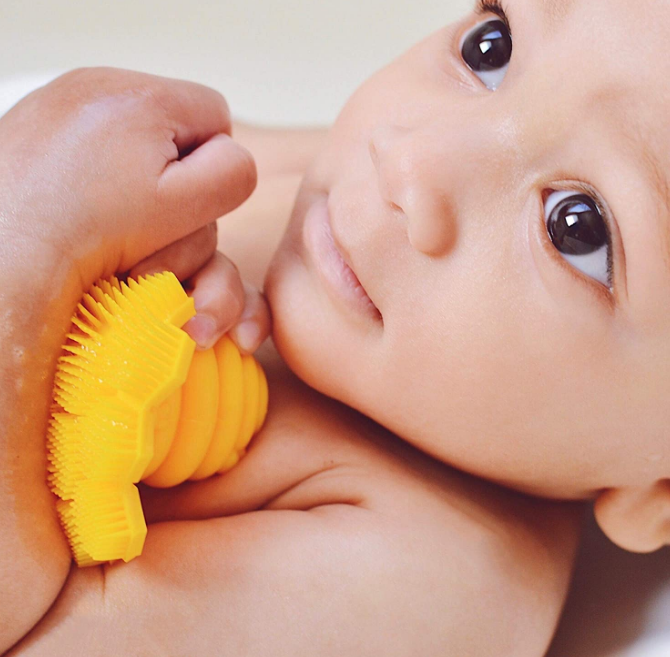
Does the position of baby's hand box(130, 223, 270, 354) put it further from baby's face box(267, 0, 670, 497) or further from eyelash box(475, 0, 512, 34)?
eyelash box(475, 0, 512, 34)

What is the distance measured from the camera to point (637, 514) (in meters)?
0.76

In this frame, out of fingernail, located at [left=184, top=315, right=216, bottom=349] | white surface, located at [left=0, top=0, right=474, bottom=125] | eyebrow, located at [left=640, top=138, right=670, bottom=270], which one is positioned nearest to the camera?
eyebrow, located at [left=640, top=138, right=670, bottom=270]

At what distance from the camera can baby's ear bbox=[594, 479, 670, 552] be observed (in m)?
0.75

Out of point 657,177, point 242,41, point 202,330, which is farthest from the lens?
point 242,41

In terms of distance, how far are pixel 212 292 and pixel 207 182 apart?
100 millimetres

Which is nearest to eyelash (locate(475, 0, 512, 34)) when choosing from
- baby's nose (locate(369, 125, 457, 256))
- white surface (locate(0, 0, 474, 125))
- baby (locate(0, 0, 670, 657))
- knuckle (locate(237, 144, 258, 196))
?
baby (locate(0, 0, 670, 657))

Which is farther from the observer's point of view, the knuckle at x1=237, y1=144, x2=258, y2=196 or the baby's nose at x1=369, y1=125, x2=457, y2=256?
the knuckle at x1=237, y1=144, x2=258, y2=196

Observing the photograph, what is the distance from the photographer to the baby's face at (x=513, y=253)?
0.57m

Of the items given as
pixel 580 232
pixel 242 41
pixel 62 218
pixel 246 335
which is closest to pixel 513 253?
pixel 580 232

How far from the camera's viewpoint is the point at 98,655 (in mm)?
591

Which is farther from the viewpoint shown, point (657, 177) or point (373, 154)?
point (373, 154)

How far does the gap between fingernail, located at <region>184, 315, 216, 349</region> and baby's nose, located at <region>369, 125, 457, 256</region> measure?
0.62ft

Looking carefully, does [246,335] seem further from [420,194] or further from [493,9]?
[493,9]

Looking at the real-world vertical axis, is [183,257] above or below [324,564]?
above
